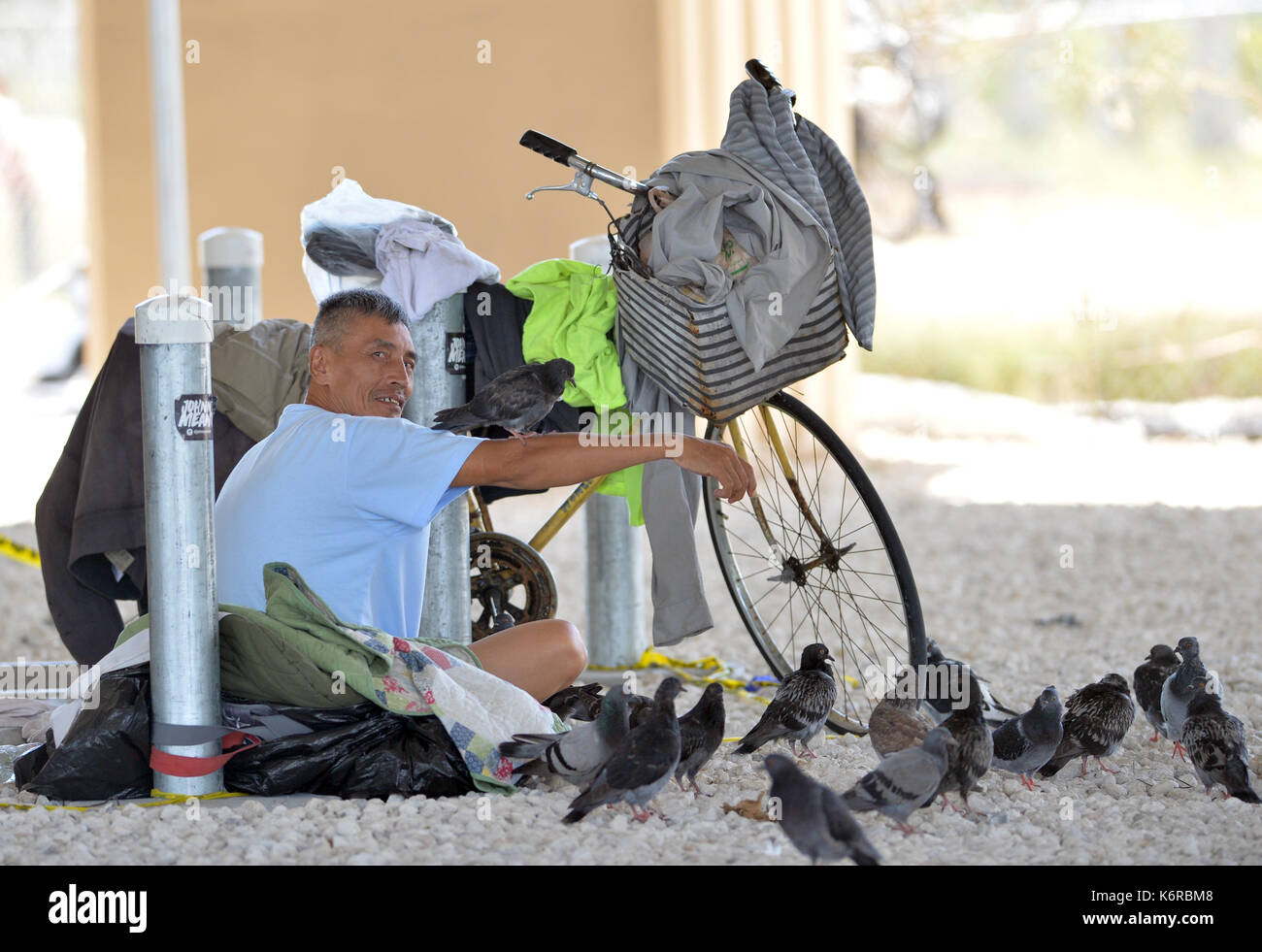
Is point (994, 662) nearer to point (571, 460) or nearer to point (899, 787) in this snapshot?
point (899, 787)

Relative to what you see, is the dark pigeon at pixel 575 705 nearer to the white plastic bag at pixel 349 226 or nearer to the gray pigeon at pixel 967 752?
the gray pigeon at pixel 967 752

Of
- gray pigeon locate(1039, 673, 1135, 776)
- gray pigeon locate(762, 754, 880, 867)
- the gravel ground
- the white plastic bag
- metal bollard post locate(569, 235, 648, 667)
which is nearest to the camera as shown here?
gray pigeon locate(762, 754, 880, 867)

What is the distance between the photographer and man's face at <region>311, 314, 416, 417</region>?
321cm

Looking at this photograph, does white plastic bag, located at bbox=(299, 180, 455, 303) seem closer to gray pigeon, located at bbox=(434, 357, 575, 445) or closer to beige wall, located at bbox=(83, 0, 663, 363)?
gray pigeon, located at bbox=(434, 357, 575, 445)

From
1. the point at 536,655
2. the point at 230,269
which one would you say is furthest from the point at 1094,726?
the point at 230,269

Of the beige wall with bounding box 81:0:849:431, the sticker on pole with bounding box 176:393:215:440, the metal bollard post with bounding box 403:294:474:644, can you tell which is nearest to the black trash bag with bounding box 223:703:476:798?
the sticker on pole with bounding box 176:393:215:440

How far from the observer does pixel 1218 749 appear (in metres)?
Answer: 3.04

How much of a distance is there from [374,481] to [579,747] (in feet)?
2.42

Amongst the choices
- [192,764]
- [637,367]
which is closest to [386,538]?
[192,764]

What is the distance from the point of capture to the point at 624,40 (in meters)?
9.23

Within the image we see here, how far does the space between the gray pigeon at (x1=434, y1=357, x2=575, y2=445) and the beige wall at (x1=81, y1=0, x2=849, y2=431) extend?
5.70 meters

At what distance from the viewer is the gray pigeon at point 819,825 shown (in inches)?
96.7

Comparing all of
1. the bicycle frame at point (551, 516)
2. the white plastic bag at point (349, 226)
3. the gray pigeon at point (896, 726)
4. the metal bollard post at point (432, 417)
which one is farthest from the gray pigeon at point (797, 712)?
the white plastic bag at point (349, 226)

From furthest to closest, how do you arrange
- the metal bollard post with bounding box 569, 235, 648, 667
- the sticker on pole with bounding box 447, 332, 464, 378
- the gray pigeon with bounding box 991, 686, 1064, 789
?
the metal bollard post with bounding box 569, 235, 648, 667 < the sticker on pole with bounding box 447, 332, 464, 378 < the gray pigeon with bounding box 991, 686, 1064, 789
